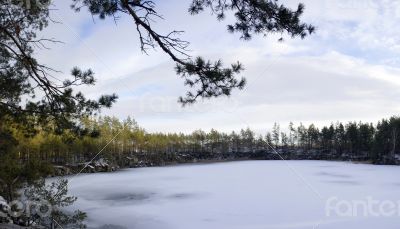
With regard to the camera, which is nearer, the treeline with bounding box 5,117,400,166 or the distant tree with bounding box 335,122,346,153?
the treeline with bounding box 5,117,400,166

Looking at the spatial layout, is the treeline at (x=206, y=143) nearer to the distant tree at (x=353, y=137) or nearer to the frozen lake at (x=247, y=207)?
the distant tree at (x=353, y=137)

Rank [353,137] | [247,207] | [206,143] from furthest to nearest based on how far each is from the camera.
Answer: [206,143] → [353,137] → [247,207]

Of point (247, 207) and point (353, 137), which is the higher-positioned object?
point (353, 137)

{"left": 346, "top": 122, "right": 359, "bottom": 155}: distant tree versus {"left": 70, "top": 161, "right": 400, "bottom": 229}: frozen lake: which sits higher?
{"left": 346, "top": 122, "right": 359, "bottom": 155}: distant tree

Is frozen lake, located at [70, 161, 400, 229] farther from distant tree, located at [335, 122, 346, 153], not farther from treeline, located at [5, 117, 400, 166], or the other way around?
distant tree, located at [335, 122, 346, 153]

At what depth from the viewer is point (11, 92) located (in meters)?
7.45

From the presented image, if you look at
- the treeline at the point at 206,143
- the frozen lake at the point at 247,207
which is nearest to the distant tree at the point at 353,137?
the treeline at the point at 206,143

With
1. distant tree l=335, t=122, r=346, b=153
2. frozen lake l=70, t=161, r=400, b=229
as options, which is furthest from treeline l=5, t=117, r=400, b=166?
frozen lake l=70, t=161, r=400, b=229

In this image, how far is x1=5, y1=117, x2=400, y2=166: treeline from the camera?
5778 cm

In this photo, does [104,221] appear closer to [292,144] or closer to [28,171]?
[28,171]

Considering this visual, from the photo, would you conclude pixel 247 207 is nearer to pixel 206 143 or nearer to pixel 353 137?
pixel 353 137

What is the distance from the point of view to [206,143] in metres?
106

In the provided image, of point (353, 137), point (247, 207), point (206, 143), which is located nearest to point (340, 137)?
point (353, 137)

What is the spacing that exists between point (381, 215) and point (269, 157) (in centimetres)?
7685
